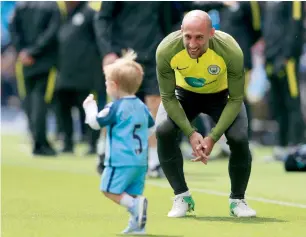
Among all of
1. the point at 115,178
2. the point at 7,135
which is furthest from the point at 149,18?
the point at 7,135

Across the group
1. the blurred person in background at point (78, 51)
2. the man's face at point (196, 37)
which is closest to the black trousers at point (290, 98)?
the blurred person in background at point (78, 51)

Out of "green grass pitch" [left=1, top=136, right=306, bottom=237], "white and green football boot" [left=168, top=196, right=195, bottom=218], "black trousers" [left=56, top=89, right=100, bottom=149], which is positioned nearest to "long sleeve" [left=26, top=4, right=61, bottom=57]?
"black trousers" [left=56, top=89, right=100, bottom=149]

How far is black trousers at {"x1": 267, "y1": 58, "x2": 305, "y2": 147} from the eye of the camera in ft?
48.3

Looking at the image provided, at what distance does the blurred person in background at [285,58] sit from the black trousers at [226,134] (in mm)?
5866

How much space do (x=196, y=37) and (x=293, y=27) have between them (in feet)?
21.3

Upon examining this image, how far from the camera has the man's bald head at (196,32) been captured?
802cm

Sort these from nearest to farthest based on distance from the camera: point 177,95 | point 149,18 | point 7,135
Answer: point 177,95 < point 149,18 < point 7,135

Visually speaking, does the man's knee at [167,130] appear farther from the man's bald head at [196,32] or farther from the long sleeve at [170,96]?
the man's bald head at [196,32]

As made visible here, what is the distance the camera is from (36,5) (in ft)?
52.6

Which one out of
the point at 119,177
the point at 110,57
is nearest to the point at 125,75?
the point at 119,177

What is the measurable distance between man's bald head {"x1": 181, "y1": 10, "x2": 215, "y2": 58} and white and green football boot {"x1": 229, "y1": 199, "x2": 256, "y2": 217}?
1.17m

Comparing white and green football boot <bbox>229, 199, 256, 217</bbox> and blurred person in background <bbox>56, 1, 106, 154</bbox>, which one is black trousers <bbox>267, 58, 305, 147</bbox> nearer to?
blurred person in background <bbox>56, 1, 106, 154</bbox>

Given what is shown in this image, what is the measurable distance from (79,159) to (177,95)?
6633 mm

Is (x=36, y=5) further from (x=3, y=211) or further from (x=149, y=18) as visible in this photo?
(x=3, y=211)
